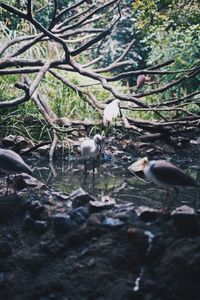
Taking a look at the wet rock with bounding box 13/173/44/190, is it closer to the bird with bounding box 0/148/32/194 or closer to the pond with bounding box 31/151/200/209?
the pond with bounding box 31/151/200/209

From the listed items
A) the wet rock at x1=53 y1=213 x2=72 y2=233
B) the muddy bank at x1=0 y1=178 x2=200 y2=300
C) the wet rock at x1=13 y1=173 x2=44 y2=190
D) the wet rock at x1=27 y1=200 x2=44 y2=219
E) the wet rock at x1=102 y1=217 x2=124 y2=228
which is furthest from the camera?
the wet rock at x1=13 y1=173 x2=44 y2=190

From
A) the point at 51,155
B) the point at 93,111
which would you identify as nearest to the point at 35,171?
the point at 51,155

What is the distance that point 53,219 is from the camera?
3.36 metres

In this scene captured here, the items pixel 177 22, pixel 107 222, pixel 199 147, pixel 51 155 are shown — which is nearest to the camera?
pixel 107 222

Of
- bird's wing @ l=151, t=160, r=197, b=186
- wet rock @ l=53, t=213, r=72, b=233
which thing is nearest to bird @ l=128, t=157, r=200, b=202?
bird's wing @ l=151, t=160, r=197, b=186

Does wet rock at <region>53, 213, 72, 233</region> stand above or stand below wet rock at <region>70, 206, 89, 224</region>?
below

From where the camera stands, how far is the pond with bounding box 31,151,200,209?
172 inches

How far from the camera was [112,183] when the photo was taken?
16.9 ft

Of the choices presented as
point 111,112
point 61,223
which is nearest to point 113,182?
point 111,112

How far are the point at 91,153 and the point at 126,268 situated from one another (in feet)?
8.58

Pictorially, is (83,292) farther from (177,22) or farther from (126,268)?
(177,22)

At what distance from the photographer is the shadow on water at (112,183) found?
14.3ft

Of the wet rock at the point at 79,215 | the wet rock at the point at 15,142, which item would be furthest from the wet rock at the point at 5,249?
the wet rock at the point at 15,142

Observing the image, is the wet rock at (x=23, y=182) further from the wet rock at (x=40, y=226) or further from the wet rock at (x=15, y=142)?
the wet rock at (x=15, y=142)
